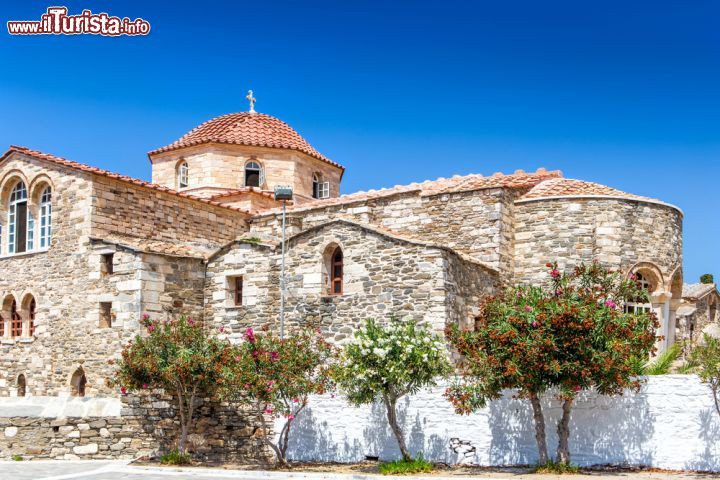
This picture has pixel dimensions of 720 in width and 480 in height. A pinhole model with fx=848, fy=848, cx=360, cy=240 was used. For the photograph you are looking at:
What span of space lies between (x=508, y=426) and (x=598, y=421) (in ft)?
5.83

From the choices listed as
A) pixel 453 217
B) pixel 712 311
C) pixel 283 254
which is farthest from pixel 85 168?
pixel 712 311

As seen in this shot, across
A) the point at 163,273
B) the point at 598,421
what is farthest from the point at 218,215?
the point at 598,421

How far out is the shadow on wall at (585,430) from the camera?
1580 centimetres

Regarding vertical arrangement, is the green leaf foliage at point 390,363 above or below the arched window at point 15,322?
below

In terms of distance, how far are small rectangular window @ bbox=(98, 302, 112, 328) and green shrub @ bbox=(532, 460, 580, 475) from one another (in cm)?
1237

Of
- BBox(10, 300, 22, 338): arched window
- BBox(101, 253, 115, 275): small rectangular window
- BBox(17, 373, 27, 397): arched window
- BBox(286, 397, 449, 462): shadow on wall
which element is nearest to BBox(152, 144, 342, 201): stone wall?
BBox(10, 300, 22, 338): arched window

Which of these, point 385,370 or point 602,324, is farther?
point 385,370

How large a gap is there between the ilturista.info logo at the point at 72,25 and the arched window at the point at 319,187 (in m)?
11.9

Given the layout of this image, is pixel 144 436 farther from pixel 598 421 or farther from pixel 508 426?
pixel 598 421

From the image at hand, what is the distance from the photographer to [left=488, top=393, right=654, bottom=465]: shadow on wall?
15797 millimetres

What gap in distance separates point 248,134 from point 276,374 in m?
16.3

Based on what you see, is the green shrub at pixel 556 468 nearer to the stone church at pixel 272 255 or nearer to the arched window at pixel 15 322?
the stone church at pixel 272 255

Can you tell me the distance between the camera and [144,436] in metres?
19.7

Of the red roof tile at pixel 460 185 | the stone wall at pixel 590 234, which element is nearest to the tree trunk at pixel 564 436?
the stone wall at pixel 590 234
